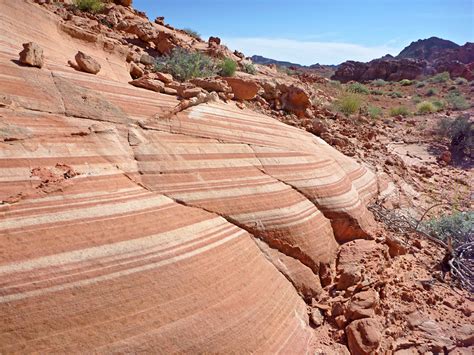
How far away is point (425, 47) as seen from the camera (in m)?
67.0

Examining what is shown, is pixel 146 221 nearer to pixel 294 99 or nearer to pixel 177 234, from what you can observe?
pixel 177 234

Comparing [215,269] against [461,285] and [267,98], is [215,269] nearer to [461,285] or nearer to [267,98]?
[461,285]

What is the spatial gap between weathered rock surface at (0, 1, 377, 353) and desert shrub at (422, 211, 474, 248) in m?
1.15

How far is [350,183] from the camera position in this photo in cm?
471

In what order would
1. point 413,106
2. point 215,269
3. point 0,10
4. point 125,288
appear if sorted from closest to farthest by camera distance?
point 125,288, point 215,269, point 0,10, point 413,106

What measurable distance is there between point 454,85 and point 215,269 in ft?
97.7

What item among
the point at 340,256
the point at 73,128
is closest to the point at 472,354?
the point at 340,256

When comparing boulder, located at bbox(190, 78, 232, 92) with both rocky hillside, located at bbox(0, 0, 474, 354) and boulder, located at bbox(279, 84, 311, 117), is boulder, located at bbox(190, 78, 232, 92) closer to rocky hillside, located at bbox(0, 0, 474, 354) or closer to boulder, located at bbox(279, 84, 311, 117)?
rocky hillside, located at bbox(0, 0, 474, 354)

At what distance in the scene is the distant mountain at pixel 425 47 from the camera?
62.7 meters

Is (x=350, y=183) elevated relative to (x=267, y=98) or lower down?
lower down

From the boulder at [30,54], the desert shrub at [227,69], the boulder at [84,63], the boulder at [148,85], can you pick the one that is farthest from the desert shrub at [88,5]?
the boulder at [30,54]

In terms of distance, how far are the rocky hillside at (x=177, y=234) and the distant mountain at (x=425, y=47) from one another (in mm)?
66902

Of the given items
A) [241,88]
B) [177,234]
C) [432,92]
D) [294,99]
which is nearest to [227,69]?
[294,99]

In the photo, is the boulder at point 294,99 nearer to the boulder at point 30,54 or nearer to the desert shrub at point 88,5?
the boulder at point 30,54
